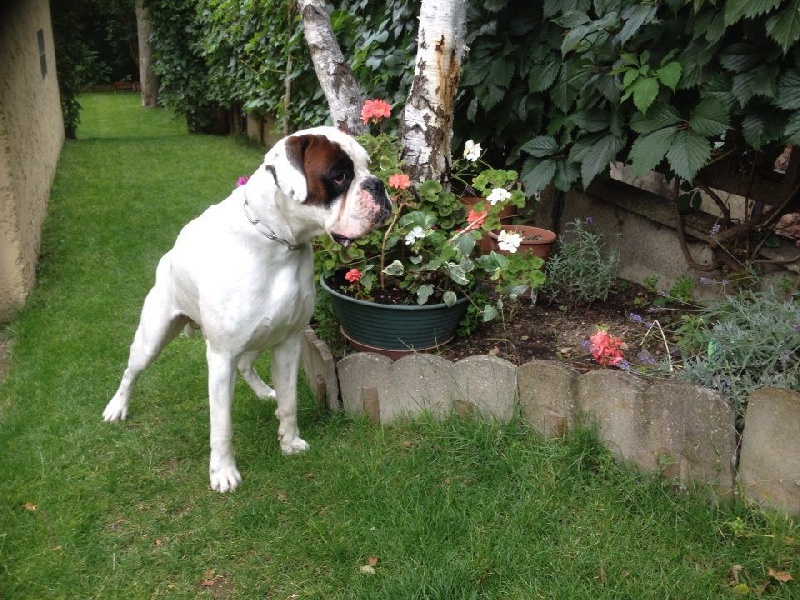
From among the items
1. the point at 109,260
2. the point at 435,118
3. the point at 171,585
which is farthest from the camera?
the point at 109,260

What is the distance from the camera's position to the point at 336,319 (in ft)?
13.2

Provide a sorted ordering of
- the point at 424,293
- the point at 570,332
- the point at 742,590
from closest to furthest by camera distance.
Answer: the point at 742,590 → the point at 424,293 → the point at 570,332

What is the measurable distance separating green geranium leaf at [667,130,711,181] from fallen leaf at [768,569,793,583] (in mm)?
1509

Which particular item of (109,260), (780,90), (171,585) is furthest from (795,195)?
(109,260)

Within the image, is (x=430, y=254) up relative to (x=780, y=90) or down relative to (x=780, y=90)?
down

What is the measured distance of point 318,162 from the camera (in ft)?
8.40

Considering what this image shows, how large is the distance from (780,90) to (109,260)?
5.21m

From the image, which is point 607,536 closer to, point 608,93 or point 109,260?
point 608,93

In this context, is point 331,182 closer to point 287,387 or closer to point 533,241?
point 287,387

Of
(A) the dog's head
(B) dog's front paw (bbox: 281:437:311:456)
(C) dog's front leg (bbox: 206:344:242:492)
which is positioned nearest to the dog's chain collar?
(A) the dog's head

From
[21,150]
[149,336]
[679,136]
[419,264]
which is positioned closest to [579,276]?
[419,264]

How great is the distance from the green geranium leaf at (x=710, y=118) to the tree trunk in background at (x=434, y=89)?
1224 mm

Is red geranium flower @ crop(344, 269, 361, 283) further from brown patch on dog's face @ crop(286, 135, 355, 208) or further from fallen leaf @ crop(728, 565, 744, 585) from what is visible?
fallen leaf @ crop(728, 565, 744, 585)

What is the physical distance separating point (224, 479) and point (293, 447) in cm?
36
